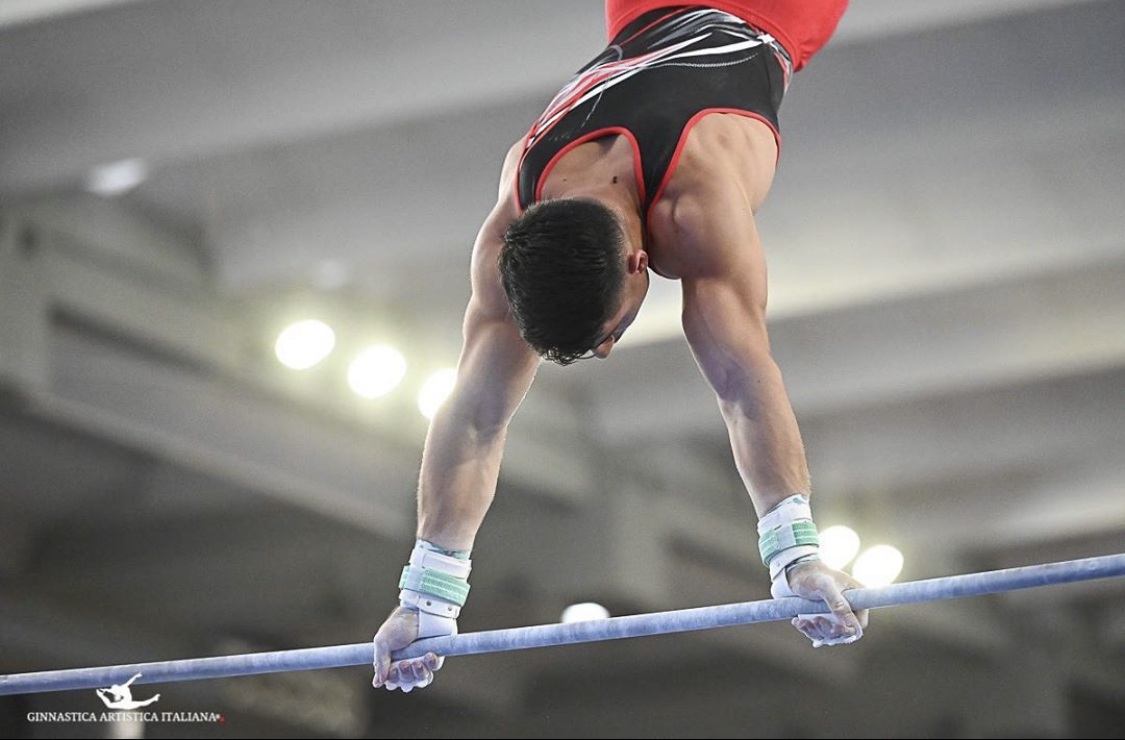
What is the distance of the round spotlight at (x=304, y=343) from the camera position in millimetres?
7199

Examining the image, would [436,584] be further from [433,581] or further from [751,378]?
[751,378]

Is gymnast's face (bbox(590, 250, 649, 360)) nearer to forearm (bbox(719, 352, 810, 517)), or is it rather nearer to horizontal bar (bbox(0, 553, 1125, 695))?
forearm (bbox(719, 352, 810, 517))

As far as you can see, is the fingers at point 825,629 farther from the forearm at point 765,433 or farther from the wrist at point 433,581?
the wrist at point 433,581

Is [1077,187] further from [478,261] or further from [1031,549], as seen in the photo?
[1031,549]

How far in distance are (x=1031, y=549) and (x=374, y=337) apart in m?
5.33

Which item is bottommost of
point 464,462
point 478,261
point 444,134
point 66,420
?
point 464,462

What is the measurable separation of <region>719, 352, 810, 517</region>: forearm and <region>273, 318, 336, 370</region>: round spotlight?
454 cm

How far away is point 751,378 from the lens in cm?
286

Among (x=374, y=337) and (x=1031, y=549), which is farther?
(x=1031, y=549)

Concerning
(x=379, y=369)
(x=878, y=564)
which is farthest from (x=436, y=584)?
(x=878, y=564)

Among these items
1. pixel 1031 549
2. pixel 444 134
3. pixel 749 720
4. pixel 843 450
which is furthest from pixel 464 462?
pixel 749 720

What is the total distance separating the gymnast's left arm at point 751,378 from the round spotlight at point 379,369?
15.1ft

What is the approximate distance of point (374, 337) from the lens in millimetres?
7410

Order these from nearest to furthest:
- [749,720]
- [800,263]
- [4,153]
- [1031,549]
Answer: [4,153] < [800,263] < [1031,549] < [749,720]
